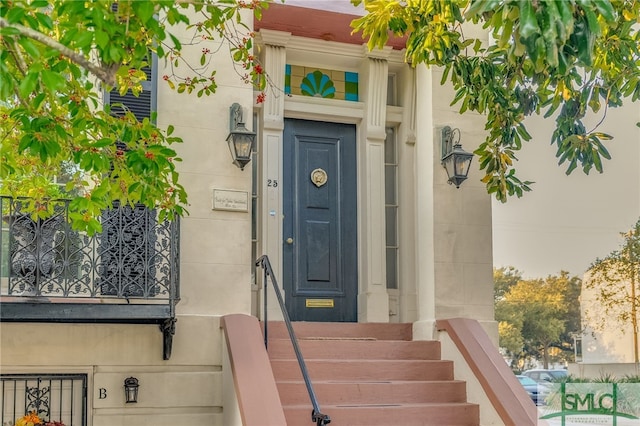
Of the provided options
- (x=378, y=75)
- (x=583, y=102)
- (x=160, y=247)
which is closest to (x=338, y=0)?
(x=378, y=75)

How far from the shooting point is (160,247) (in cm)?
672

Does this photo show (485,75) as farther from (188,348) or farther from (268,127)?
(188,348)

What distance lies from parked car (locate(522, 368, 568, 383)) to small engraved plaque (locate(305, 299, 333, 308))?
8.49 feet

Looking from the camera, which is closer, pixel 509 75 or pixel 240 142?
pixel 509 75

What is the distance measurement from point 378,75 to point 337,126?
0.72 meters

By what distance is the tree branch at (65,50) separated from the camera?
399 centimetres

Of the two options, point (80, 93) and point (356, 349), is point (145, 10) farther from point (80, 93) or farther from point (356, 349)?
point (356, 349)

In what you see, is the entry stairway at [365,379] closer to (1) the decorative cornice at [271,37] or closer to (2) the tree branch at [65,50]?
(1) the decorative cornice at [271,37]

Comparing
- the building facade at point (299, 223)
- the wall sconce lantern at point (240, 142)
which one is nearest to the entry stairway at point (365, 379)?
the building facade at point (299, 223)

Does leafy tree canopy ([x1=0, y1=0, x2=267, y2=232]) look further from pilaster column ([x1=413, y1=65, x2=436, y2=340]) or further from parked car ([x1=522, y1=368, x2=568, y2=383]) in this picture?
parked car ([x1=522, y1=368, x2=568, y2=383])

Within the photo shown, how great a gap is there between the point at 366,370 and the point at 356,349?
1.11 feet

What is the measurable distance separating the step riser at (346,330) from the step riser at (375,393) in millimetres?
877

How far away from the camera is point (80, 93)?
17.1ft

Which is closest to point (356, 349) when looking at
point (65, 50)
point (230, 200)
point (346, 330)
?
point (346, 330)
